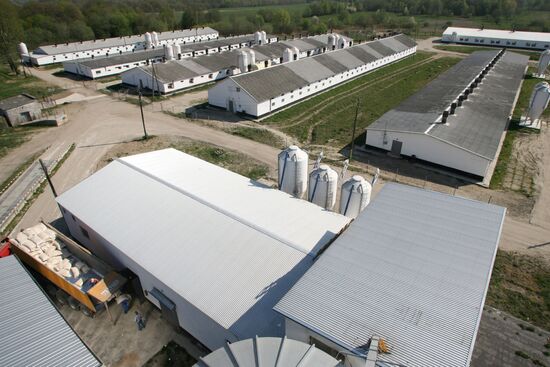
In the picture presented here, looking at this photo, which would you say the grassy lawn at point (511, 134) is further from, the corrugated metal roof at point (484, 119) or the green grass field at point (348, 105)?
the green grass field at point (348, 105)

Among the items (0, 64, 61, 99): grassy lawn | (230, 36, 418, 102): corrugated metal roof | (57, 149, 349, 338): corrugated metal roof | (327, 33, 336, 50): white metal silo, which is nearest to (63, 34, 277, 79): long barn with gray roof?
(0, 64, 61, 99): grassy lawn

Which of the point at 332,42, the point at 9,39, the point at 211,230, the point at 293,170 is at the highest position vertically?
the point at 9,39

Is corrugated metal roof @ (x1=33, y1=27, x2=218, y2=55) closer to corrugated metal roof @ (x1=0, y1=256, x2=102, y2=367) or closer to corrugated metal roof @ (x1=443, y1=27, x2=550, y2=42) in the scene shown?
corrugated metal roof @ (x1=443, y1=27, x2=550, y2=42)

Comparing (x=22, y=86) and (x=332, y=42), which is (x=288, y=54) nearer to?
(x=332, y=42)

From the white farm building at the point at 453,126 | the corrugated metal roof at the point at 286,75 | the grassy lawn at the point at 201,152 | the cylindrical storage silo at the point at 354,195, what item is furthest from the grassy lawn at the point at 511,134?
the corrugated metal roof at the point at 286,75

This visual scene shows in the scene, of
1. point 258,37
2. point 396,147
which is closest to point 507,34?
point 258,37

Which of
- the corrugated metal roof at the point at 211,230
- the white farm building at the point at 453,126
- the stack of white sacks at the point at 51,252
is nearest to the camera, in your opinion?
the corrugated metal roof at the point at 211,230
